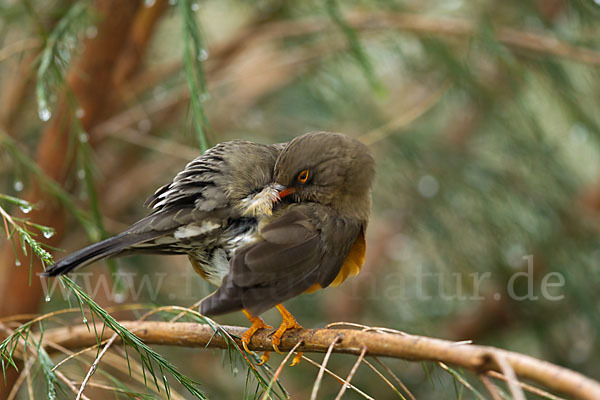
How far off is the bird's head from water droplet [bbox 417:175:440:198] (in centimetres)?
185

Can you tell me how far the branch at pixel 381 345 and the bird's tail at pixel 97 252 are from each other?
0.66 feet

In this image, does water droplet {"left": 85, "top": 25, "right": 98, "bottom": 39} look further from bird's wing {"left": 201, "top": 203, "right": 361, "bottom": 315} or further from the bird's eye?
bird's wing {"left": 201, "top": 203, "right": 361, "bottom": 315}

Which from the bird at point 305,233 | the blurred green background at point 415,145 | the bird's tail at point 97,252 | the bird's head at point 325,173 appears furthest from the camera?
the blurred green background at point 415,145

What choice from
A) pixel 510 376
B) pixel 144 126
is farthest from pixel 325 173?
pixel 144 126

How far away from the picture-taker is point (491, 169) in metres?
4.34

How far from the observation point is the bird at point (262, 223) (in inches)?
75.0

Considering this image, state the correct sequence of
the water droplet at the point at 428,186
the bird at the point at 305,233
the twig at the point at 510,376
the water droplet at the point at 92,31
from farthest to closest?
the water droplet at the point at 428,186, the water droplet at the point at 92,31, the bird at the point at 305,233, the twig at the point at 510,376

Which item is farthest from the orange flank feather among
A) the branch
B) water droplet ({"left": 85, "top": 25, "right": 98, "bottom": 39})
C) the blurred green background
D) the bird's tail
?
water droplet ({"left": 85, "top": 25, "right": 98, "bottom": 39})

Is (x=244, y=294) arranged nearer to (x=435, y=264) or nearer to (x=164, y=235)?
(x=164, y=235)

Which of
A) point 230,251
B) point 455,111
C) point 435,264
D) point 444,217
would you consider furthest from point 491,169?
point 230,251

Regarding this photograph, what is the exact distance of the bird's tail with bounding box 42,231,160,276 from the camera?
5.76ft

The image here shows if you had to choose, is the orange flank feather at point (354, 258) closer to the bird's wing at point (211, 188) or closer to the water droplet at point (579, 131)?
the bird's wing at point (211, 188)

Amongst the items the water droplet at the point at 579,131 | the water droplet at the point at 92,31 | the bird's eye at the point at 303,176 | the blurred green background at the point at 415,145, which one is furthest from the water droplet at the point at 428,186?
the water droplet at the point at 92,31

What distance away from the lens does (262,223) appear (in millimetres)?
2150
